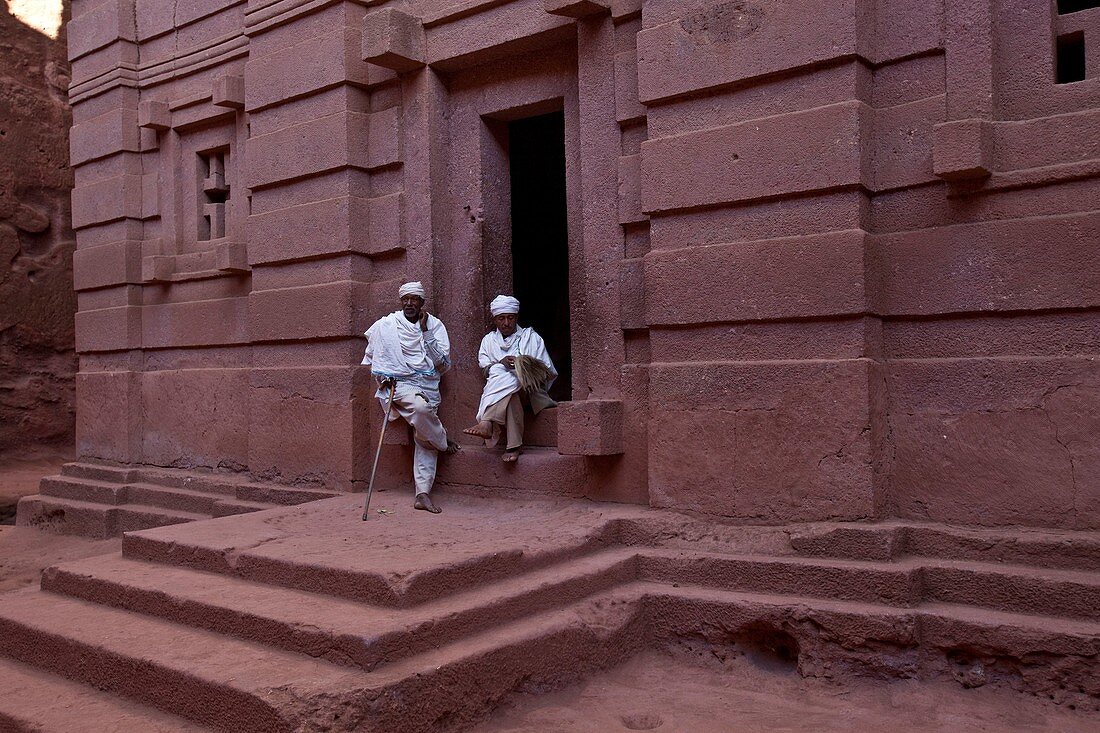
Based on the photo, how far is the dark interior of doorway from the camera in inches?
384

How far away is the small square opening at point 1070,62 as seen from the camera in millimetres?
4969

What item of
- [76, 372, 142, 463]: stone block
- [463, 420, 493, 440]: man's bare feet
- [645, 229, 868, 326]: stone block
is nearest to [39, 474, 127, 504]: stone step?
[76, 372, 142, 463]: stone block

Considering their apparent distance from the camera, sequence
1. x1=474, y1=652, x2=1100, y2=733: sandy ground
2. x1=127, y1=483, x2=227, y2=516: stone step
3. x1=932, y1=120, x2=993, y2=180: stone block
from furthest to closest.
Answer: x1=127, y1=483, x2=227, y2=516: stone step, x1=932, y1=120, x2=993, y2=180: stone block, x1=474, y1=652, x2=1100, y2=733: sandy ground

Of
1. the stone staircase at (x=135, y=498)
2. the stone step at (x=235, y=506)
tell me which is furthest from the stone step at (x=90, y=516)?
the stone step at (x=235, y=506)

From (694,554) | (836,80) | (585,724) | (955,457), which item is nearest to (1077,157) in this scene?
(836,80)

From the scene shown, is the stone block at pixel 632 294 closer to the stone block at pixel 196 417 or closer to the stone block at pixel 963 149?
the stone block at pixel 963 149

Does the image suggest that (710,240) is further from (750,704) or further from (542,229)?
(542,229)

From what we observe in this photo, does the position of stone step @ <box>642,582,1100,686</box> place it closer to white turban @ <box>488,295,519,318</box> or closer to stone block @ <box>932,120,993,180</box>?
stone block @ <box>932,120,993,180</box>

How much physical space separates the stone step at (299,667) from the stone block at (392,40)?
4.47 meters

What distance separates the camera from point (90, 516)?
30.3 ft

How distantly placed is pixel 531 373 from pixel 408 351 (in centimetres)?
96

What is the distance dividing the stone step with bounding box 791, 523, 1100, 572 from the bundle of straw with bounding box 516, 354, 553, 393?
233 centimetres

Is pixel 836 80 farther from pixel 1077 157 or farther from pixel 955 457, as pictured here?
pixel 955 457

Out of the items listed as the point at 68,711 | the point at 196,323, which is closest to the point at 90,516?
the point at 196,323
